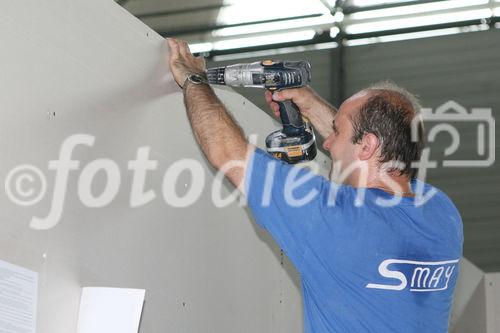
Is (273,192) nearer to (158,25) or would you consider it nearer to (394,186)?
(394,186)

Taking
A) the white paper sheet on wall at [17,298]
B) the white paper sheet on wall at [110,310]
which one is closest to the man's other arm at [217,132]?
the white paper sheet on wall at [110,310]

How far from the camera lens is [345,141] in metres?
2.50

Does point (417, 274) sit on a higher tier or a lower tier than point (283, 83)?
lower

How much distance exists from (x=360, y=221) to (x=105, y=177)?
2.07 feet

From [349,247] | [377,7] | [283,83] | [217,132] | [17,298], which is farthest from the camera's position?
[377,7]

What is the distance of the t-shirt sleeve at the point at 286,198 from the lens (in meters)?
2.30

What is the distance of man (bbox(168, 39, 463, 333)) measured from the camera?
7.57 feet

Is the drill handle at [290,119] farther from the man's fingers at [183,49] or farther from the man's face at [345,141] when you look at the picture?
the man's fingers at [183,49]

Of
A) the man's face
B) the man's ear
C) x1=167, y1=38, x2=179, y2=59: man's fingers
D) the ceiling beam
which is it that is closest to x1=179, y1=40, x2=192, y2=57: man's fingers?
x1=167, y1=38, x2=179, y2=59: man's fingers

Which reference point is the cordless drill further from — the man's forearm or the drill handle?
the man's forearm

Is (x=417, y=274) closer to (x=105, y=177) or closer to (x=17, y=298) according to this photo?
(x=105, y=177)

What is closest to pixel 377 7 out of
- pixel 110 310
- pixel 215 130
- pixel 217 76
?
pixel 217 76

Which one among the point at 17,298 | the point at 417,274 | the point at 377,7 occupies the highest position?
the point at 377,7

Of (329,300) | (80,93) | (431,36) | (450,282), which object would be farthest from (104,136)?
(431,36)
